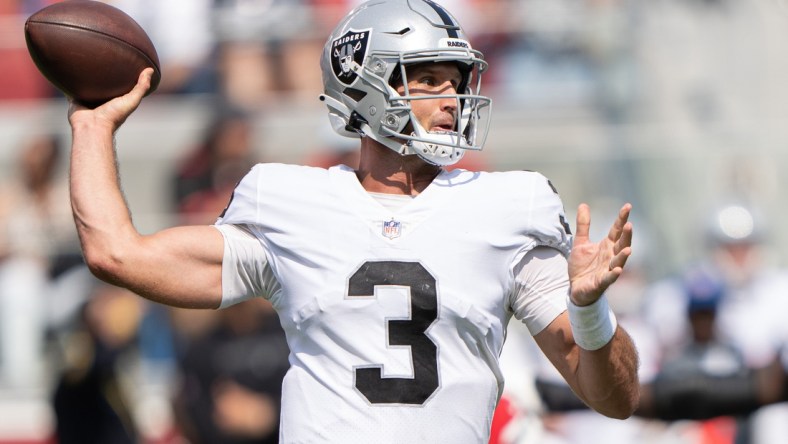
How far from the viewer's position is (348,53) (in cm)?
309

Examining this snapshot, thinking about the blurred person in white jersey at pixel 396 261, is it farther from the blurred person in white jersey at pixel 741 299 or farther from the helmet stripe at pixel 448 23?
the blurred person in white jersey at pixel 741 299

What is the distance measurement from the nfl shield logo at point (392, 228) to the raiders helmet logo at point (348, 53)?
1.39ft

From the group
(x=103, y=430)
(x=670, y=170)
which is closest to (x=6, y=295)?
(x=103, y=430)

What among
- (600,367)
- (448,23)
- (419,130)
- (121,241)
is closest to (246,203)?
(121,241)

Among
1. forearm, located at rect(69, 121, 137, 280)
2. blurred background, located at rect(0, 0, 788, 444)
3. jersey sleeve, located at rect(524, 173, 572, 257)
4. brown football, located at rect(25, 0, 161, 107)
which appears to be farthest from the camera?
blurred background, located at rect(0, 0, 788, 444)

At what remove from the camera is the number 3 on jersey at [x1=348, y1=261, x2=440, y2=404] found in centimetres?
275

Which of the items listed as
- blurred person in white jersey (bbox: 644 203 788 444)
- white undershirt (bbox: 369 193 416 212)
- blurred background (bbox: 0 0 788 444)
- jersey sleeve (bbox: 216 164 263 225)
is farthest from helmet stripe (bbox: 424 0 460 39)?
blurred background (bbox: 0 0 788 444)

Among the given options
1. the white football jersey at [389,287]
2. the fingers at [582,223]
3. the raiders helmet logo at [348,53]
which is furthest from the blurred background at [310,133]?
the fingers at [582,223]

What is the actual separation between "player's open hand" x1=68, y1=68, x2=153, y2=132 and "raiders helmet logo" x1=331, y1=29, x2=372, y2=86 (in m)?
0.48

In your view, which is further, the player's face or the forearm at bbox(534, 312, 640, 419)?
the player's face

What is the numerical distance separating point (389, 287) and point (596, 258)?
1.51 feet

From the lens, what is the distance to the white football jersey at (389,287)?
2760 mm

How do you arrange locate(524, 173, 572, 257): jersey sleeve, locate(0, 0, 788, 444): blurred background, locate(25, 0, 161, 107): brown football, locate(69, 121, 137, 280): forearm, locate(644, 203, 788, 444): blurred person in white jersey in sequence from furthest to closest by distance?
locate(0, 0, 788, 444): blurred background, locate(644, 203, 788, 444): blurred person in white jersey, locate(25, 0, 161, 107): brown football, locate(524, 173, 572, 257): jersey sleeve, locate(69, 121, 137, 280): forearm

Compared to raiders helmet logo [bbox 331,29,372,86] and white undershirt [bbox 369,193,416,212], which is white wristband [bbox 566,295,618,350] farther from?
raiders helmet logo [bbox 331,29,372,86]
